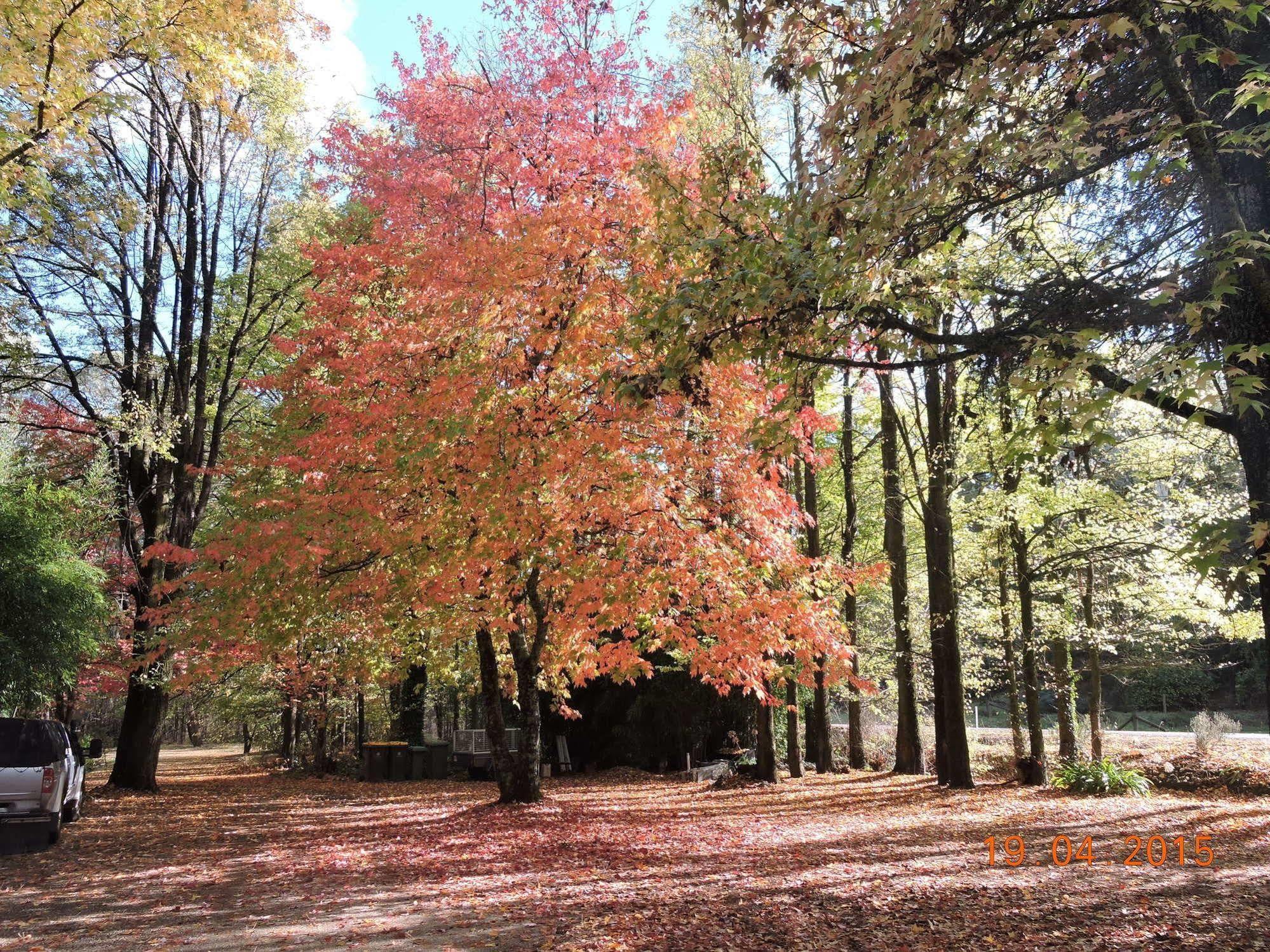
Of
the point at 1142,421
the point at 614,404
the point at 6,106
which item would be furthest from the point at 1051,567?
the point at 6,106

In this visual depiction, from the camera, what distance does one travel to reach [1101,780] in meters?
13.0

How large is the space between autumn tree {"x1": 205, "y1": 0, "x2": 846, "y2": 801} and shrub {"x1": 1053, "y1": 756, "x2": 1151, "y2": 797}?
5.83 m

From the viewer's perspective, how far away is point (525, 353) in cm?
939

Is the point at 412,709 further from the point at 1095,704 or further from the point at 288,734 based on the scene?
the point at 1095,704

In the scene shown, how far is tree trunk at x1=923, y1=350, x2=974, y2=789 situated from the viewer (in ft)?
48.4

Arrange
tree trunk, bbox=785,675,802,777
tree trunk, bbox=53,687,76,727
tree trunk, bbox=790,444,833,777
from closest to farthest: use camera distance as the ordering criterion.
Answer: tree trunk, bbox=785,675,802,777 → tree trunk, bbox=790,444,833,777 → tree trunk, bbox=53,687,76,727

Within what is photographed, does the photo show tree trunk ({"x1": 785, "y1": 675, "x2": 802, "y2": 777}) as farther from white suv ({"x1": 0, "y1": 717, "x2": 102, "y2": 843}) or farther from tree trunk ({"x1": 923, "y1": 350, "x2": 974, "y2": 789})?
white suv ({"x1": 0, "y1": 717, "x2": 102, "y2": 843})

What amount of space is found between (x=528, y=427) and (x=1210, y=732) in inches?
742

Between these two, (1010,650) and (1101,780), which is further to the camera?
(1010,650)

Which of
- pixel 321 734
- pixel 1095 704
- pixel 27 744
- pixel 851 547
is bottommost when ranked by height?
pixel 321 734

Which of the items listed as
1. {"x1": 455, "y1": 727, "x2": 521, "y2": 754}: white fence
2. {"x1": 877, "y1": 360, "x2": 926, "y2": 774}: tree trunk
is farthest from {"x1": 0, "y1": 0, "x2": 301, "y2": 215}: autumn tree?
{"x1": 455, "y1": 727, "x2": 521, "y2": 754}: white fence

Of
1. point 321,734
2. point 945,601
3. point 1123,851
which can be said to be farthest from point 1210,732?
point 321,734

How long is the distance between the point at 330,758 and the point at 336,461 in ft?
57.4

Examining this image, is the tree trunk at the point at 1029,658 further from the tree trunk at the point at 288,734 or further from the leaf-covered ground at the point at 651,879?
the tree trunk at the point at 288,734
